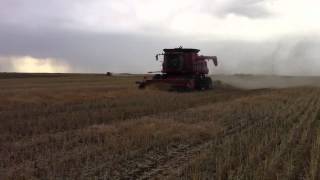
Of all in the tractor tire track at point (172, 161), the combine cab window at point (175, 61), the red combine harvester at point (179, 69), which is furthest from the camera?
the combine cab window at point (175, 61)

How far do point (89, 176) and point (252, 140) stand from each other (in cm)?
521

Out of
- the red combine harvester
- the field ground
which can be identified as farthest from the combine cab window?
the field ground

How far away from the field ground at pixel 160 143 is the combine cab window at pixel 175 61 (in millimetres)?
16270

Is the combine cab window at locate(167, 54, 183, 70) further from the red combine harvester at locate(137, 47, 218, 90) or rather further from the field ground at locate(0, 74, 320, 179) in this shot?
the field ground at locate(0, 74, 320, 179)

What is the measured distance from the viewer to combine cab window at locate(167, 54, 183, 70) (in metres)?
40.0

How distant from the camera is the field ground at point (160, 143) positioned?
34.8 ft

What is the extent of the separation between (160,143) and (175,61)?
26297 mm

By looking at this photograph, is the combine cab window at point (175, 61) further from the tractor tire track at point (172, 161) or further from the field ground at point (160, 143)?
the tractor tire track at point (172, 161)

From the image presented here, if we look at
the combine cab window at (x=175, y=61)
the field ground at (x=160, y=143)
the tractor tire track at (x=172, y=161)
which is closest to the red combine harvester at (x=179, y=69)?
the combine cab window at (x=175, y=61)

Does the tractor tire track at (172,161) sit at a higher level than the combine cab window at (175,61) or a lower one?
lower

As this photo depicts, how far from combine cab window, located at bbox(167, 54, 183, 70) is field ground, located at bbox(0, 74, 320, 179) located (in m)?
16.3

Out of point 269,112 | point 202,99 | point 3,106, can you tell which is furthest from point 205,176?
point 202,99

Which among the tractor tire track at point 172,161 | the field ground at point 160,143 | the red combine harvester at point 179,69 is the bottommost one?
the tractor tire track at point 172,161

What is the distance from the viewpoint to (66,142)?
13969mm
